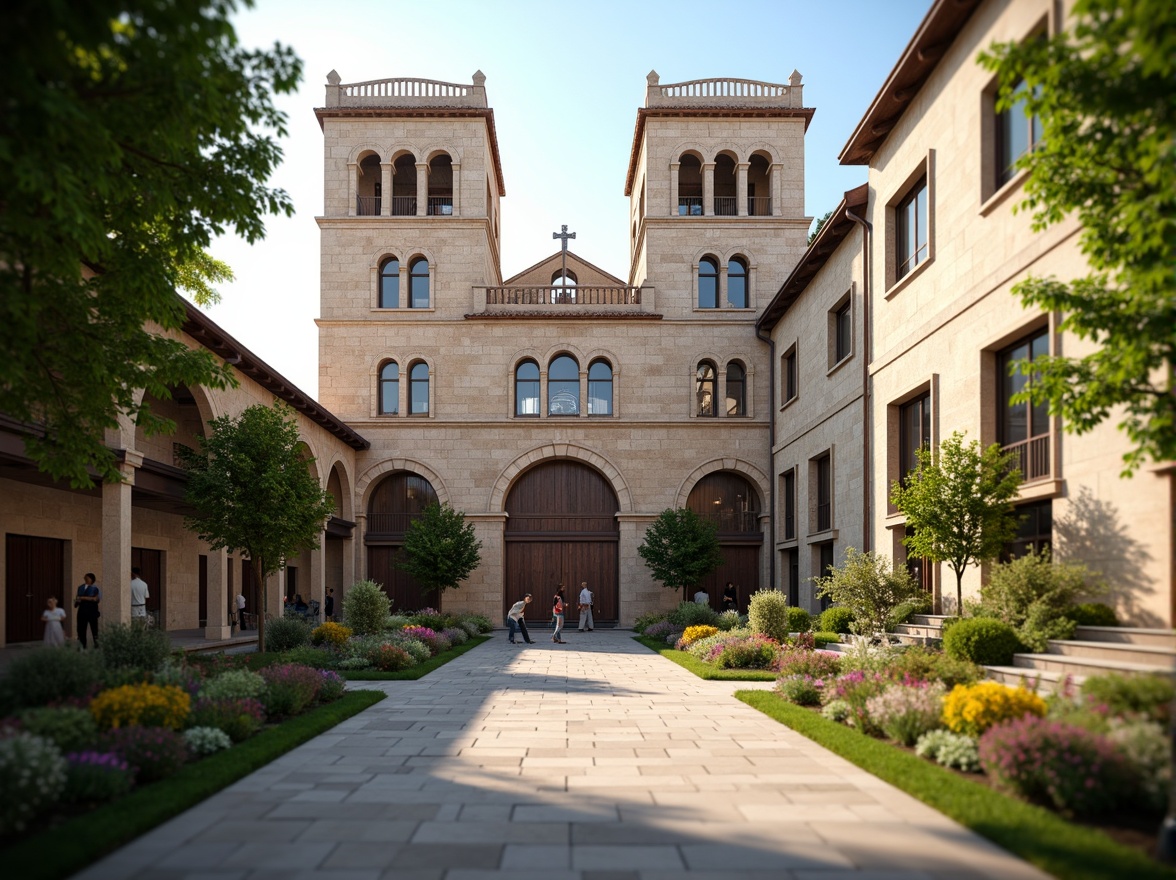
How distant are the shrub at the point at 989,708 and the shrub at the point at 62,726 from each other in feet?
26.9

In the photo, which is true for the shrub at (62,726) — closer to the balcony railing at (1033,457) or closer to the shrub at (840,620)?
the balcony railing at (1033,457)

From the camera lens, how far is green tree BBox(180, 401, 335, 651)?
20.1m

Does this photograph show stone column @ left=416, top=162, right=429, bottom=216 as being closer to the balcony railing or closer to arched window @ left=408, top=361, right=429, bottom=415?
arched window @ left=408, top=361, right=429, bottom=415

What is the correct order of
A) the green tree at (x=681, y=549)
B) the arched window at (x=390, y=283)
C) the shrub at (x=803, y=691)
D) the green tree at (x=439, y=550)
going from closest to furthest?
the shrub at (x=803, y=691) < the green tree at (x=439, y=550) < the green tree at (x=681, y=549) < the arched window at (x=390, y=283)

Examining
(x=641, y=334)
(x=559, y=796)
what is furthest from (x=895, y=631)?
(x=641, y=334)

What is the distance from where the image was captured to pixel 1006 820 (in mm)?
6906

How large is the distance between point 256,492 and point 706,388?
2002cm

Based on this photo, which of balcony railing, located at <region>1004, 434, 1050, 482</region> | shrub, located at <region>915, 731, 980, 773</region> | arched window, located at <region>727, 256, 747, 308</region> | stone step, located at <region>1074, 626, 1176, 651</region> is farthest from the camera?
arched window, located at <region>727, 256, 747, 308</region>

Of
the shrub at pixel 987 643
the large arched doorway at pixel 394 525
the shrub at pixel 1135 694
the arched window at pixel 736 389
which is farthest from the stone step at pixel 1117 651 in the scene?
the large arched doorway at pixel 394 525

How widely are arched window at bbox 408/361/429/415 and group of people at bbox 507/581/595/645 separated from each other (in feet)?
27.0

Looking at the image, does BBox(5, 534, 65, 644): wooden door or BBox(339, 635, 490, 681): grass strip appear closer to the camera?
BBox(339, 635, 490, 681): grass strip

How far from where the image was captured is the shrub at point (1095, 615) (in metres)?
11.8

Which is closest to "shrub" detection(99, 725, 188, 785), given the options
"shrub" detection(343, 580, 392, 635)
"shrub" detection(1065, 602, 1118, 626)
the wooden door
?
"shrub" detection(1065, 602, 1118, 626)

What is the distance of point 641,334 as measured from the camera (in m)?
35.7
